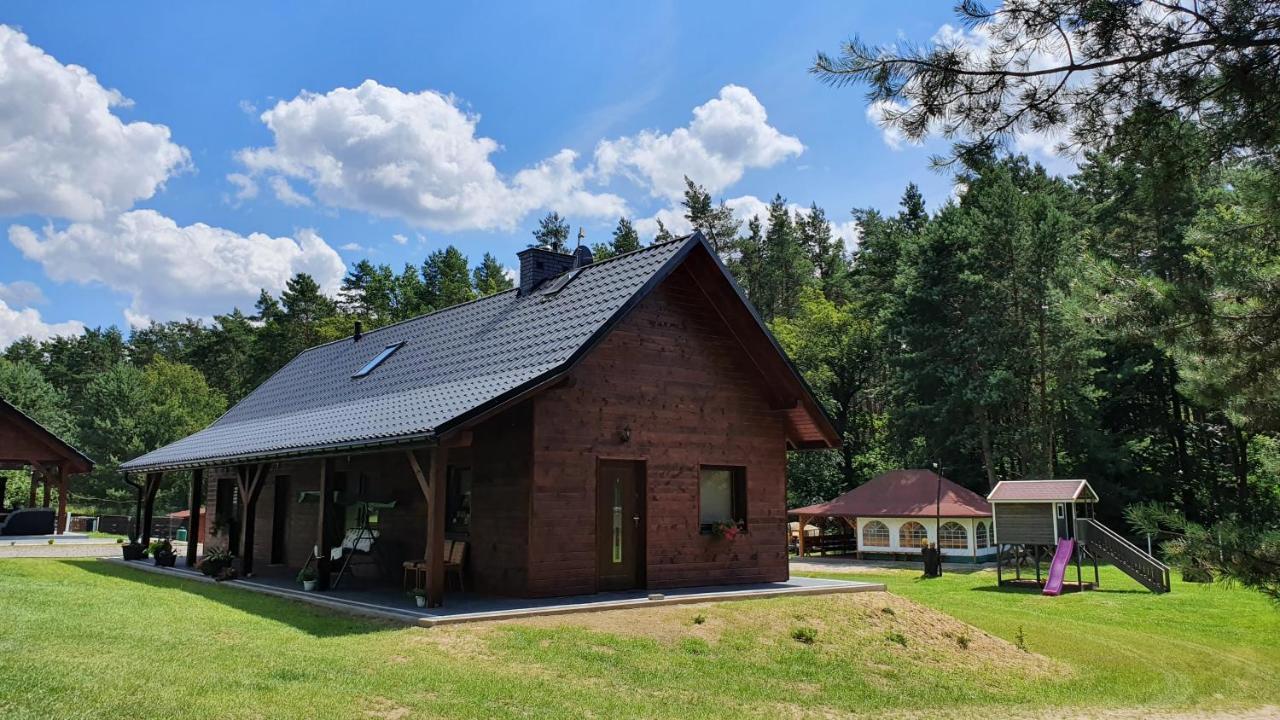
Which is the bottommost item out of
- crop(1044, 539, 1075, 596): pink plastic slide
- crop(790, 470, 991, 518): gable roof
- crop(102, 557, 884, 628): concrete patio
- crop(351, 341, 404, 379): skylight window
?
crop(1044, 539, 1075, 596): pink plastic slide

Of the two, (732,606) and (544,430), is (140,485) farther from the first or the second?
(732,606)

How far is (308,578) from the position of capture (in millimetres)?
12680

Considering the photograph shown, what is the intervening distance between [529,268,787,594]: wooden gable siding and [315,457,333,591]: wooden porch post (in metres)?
3.10

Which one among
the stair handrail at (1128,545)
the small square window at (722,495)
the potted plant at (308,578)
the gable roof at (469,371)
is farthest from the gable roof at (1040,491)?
the potted plant at (308,578)

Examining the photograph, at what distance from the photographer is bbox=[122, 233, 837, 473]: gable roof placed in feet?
38.0

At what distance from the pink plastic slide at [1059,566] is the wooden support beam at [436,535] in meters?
14.8

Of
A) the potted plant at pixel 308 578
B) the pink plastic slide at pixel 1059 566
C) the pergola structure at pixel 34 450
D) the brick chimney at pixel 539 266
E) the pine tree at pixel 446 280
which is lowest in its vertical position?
the pink plastic slide at pixel 1059 566

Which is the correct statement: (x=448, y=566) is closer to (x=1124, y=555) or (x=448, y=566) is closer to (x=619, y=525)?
(x=619, y=525)

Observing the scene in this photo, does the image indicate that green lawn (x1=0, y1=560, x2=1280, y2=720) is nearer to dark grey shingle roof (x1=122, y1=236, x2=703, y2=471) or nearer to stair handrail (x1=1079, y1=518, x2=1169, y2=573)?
dark grey shingle roof (x1=122, y1=236, x2=703, y2=471)

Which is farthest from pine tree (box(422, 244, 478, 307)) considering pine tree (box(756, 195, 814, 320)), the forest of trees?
pine tree (box(756, 195, 814, 320))

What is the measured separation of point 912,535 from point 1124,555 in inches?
371

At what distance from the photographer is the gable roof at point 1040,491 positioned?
21.0 m

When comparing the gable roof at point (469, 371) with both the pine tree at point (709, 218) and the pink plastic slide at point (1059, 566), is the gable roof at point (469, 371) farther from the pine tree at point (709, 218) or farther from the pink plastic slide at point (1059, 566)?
the pine tree at point (709, 218)

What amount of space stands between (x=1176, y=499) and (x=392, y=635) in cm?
3361
